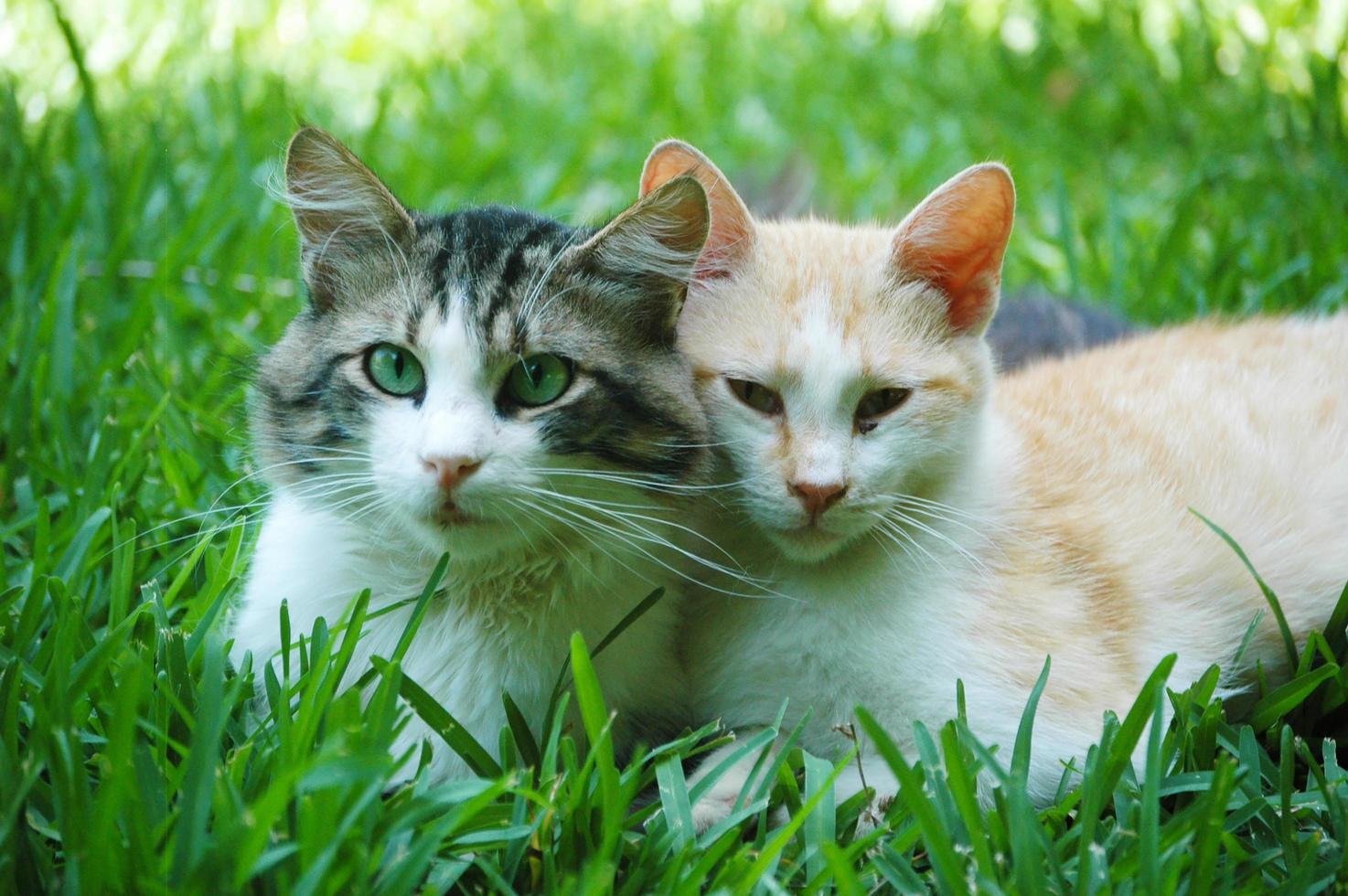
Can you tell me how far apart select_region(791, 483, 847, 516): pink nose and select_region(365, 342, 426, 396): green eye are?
58cm

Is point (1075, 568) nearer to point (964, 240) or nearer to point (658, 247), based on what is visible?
point (964, 240)

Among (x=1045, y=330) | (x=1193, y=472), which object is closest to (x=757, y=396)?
(x=1193, y=472)

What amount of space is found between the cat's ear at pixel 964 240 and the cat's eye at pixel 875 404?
23 cm

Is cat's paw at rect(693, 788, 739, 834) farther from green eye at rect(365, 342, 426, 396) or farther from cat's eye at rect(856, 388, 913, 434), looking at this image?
green eye at rect(365, 342, 426, 396)

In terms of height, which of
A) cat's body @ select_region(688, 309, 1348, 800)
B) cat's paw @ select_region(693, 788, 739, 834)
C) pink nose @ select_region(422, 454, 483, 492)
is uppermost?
pink nose @ select_region(422, 454, 483, 492)

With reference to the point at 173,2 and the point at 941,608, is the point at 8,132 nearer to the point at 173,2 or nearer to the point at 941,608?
the point at 173,2

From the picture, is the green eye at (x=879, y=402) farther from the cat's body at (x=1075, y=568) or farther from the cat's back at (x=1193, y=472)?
the cat's back at (x=1193, y=472)

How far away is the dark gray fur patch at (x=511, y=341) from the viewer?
70.1 inches

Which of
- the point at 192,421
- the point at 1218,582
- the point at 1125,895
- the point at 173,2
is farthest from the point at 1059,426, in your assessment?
the point at 173,2

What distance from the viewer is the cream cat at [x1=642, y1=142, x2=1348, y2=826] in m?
1.90

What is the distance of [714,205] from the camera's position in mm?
2051

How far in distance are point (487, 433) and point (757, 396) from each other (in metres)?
0.48

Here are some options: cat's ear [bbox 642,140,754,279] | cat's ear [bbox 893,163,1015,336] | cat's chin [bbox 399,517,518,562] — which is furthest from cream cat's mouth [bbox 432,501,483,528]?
cat's ear [bbox 893,163,1015,336]

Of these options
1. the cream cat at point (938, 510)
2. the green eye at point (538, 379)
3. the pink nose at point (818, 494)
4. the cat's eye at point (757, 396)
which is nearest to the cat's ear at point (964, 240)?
the cream cat at point (938, 510)
